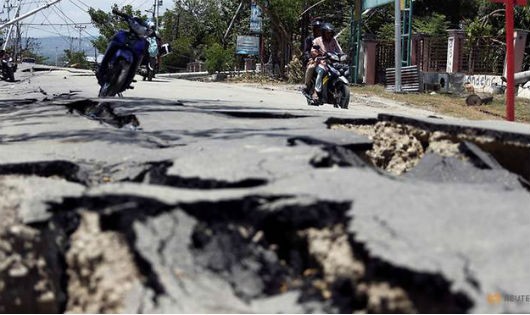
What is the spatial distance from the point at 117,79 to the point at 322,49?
280cm

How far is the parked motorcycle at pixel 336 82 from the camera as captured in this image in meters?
8.79

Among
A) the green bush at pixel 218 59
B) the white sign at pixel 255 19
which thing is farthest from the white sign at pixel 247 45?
the green bush at pixel 218 59

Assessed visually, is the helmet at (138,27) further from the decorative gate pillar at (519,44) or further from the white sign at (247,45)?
the white sign at (247,45)

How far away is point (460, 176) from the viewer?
3.19 metres

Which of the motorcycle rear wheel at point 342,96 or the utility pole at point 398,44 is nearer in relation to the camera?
the motorcycle rear wheel at point 342,96

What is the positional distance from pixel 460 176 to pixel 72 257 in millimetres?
1896

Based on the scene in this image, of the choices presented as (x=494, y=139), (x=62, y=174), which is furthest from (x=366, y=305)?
(x=494, y=139)

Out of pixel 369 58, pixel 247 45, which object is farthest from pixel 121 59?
pixel 247 45

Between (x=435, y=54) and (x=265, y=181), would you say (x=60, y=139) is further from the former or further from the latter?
(x=435, y=54)

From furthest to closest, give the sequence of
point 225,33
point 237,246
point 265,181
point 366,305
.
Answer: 1. point 225,33
2. point 265,181
3. point 237,246
4. point 366,305

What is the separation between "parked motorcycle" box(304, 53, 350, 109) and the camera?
879cm

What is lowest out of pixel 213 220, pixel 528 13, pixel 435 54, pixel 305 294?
pixel 305 294

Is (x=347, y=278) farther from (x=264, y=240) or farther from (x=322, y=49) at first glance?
(x=322, y=49)

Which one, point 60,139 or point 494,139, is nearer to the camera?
point 494,139
